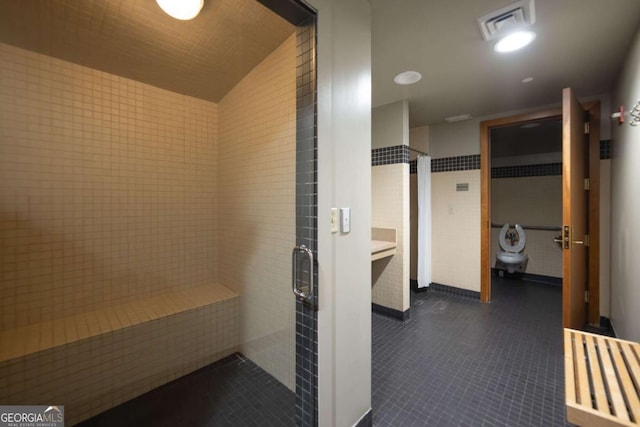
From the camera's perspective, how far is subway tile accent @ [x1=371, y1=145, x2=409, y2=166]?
269 cm

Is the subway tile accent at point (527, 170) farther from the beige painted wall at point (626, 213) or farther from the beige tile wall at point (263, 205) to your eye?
the beige tile wall at point (263, 205)

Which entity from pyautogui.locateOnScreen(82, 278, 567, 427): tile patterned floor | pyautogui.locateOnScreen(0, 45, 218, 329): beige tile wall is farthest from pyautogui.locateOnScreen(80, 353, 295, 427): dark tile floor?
pyautogui.locateOnScreen(0, 45, 218, 329): beige tile wall

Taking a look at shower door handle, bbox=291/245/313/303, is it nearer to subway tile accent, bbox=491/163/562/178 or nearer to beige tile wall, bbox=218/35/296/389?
beige tile wall, bbox=218/35/296/389

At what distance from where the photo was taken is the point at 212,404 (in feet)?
5.24

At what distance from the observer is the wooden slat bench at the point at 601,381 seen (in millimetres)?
855

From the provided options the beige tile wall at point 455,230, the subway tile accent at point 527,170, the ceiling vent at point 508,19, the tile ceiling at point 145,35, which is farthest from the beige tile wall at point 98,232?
the subway tile accent at point 527,170

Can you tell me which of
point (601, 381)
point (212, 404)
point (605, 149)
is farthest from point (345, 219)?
point (605, 149)

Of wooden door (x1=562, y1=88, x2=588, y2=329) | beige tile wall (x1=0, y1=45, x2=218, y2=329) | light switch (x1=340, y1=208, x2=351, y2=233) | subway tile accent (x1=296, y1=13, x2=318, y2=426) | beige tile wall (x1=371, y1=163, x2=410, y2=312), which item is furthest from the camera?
beige tile wall (x1=371, y1=163, x2=410, y2=312)

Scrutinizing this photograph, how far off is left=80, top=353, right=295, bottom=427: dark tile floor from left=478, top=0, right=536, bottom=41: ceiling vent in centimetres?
254

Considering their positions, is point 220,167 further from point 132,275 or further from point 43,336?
point 43,336

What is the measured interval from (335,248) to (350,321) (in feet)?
1.30

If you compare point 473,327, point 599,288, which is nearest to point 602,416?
point 473,327

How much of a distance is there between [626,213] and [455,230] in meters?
1.59

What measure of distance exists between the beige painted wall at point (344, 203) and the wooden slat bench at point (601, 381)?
2.68 ft
